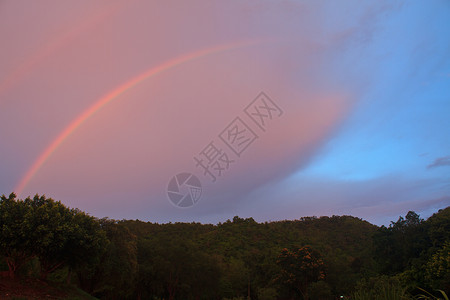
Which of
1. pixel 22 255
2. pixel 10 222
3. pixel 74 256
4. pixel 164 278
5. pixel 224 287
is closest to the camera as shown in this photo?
pixel 10 222

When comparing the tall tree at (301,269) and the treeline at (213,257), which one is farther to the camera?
the tall tree at (301,269)

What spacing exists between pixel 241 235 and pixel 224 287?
23.7 m

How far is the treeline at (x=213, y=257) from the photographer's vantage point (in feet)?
71.7

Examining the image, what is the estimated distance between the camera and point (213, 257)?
5359cm

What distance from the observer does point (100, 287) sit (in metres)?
33.6

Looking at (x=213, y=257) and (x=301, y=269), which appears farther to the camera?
(x=301, y=269)

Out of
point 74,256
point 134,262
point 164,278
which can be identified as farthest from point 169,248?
point 74,256

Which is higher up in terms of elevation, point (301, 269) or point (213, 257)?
point (213, 257)

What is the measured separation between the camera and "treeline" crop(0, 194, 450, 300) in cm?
2186

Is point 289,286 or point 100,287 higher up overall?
point 100,287

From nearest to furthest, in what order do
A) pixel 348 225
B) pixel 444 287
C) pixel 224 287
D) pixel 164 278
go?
1. pixel 444 287
2. pixel 164 278
3. pixel 224 287
4. pixel 348 225

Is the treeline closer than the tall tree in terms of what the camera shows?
Yes

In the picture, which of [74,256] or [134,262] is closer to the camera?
[74,256]

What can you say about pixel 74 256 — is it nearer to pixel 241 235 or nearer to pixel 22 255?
pixel 22 255
